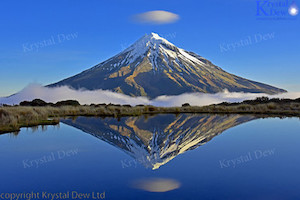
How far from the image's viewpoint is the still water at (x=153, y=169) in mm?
5418

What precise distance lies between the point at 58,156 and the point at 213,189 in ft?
16.9

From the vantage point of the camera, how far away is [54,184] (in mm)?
5875

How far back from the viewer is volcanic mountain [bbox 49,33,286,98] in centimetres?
10925

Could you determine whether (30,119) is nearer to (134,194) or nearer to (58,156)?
(58,156)

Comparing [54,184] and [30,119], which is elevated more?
[30,119]

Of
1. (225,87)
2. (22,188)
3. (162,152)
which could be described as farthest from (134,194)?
(225,87)

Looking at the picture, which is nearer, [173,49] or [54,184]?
[54,184]
